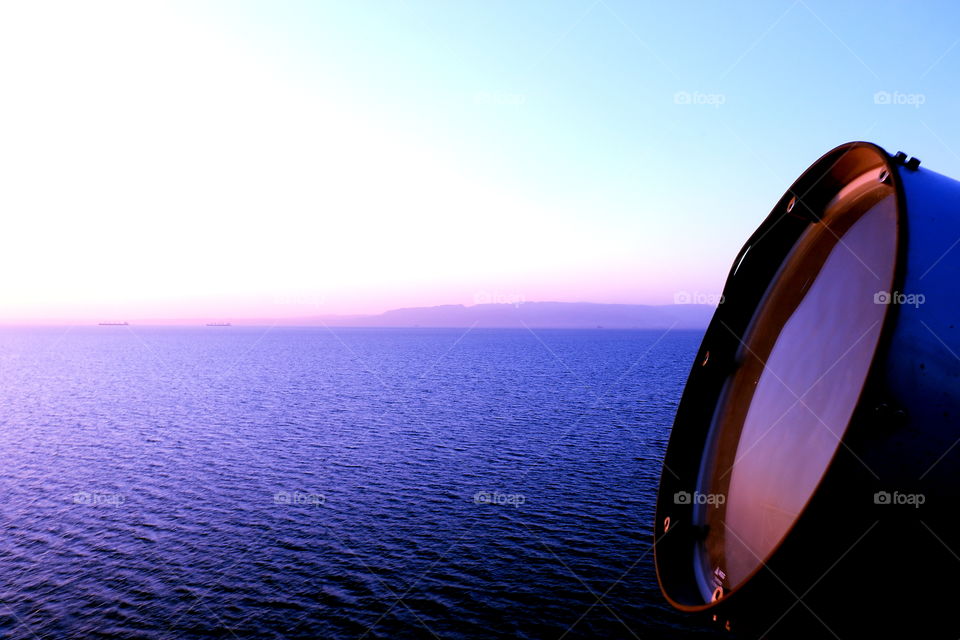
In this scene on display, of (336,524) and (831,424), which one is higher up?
(831,424)

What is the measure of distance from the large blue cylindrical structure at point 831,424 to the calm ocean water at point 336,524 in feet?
64.7

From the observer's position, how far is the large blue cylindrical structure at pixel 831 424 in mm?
3480

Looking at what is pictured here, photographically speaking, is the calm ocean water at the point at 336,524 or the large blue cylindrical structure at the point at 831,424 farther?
the calm ocean water at the point at 336,524

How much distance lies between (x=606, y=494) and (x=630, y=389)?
53.4 m

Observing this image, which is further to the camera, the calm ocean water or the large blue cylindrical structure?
the calm ocean water

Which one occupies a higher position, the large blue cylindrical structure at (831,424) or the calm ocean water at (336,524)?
the large blue cylindrical structure at (831,424)

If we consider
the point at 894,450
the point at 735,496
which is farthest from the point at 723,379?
the point at 894,450

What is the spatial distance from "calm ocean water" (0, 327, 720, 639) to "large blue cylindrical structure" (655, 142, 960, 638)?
777 inches

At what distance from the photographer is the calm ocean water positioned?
24000mm

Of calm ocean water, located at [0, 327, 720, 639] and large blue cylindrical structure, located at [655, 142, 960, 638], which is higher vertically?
large blue cylindrical structure, located at [655, 142, 960, 638]

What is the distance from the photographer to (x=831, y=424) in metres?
4.33

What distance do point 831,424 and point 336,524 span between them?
1294 inches

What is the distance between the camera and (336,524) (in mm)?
33031

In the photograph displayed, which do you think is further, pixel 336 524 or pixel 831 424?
pixel 336 524
